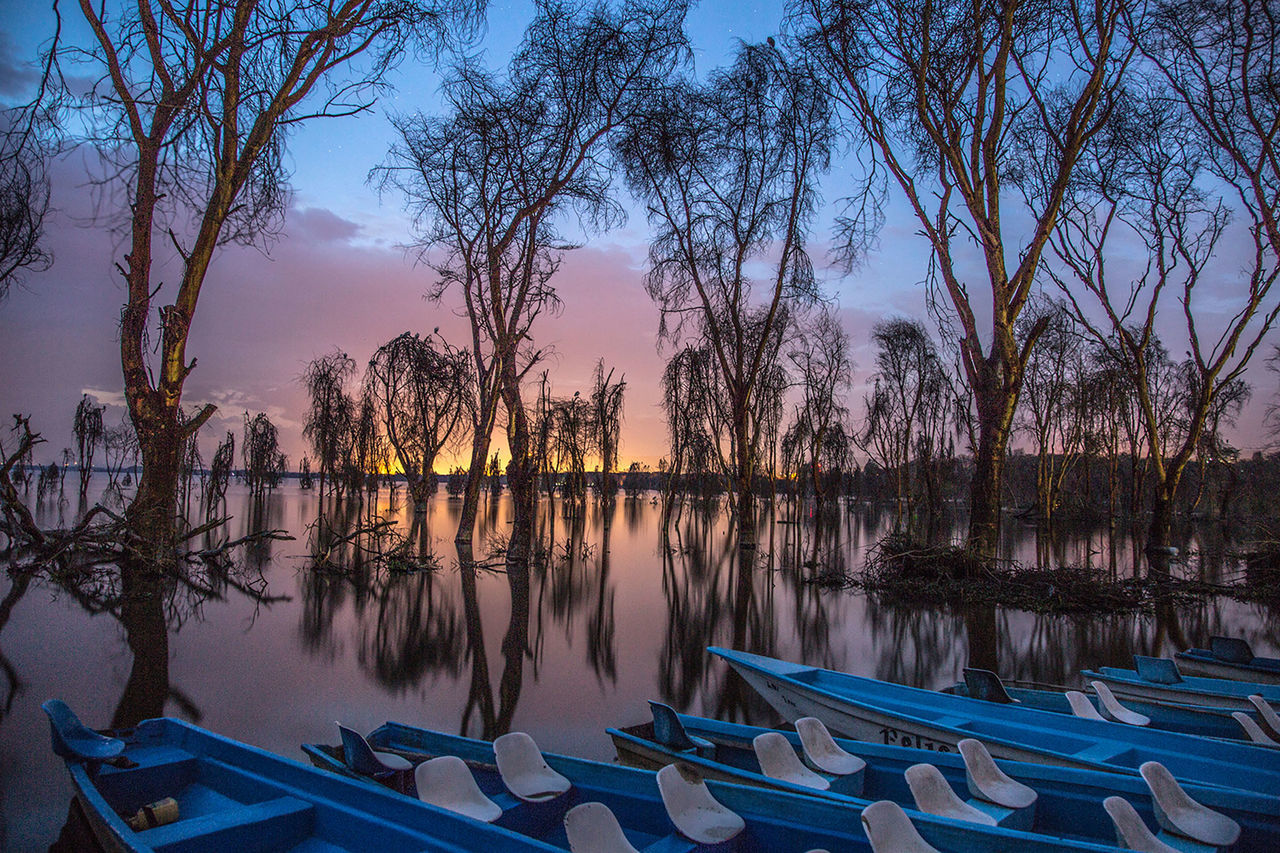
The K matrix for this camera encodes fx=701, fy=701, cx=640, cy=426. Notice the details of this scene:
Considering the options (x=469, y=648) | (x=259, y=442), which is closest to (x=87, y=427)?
(x=259, y=442)

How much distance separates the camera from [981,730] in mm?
4547

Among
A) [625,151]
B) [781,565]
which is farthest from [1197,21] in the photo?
[781,565]

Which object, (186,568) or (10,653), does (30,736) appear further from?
(186,568)

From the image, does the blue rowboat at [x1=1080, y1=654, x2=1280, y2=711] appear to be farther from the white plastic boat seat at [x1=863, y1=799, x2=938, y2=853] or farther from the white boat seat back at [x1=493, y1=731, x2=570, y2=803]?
the white boat seat back at [x1=493, y1=731, x2=570, y2=803]

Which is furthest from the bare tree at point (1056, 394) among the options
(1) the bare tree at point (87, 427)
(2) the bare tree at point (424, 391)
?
(1) the bare tree at point (87, 427)

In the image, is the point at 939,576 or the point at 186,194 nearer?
the point at 186,194

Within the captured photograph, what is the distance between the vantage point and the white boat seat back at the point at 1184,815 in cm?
288

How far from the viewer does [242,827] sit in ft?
9.49

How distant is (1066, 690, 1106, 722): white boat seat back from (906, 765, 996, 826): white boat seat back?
2331 mm

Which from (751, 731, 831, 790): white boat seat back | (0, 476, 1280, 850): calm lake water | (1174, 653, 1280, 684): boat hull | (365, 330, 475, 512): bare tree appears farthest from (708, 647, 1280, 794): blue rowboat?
(365, 330, 475, 512): bare tree

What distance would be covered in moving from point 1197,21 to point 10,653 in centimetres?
2338

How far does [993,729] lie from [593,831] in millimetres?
3147

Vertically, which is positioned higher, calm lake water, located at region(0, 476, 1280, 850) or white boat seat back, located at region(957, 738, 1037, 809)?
white boat seat back, located at region(957, 738, 1037, 809)

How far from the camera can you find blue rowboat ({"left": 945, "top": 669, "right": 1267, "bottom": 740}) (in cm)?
510
